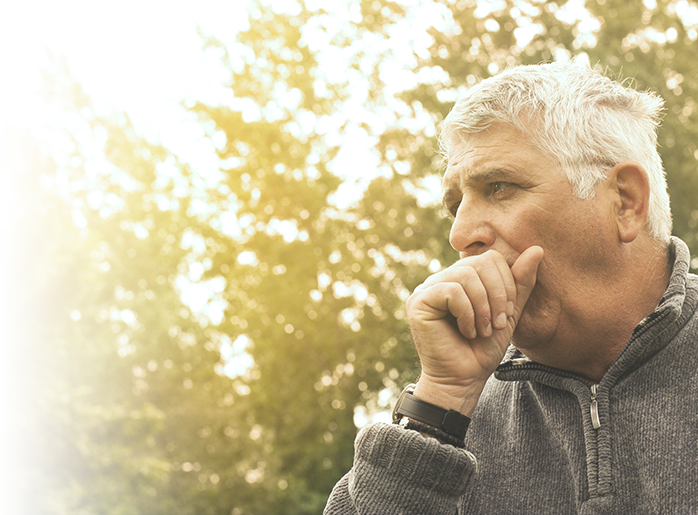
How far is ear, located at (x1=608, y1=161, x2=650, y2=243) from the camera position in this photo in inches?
70.0

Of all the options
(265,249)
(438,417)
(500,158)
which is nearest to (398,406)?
(438,417)

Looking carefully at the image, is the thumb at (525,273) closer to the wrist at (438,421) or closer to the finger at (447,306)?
the finger at (447,306)

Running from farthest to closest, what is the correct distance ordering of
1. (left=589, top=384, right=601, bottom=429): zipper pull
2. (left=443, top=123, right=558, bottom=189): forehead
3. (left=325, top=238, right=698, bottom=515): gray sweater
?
(left=443, top=123, right=558, bottom=189): forehead, (left=589, top=384, right=601, bottom=429): zipper pull, (left=325, top=238, right=698, bottom=515): gray sweater

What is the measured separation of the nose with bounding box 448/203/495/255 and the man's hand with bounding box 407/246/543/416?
0.08 meters

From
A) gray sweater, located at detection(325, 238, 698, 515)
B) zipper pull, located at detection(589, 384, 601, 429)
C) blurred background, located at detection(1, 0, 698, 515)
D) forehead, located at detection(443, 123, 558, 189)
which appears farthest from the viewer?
blurred background, located at detection(1, 0, 698, 515)

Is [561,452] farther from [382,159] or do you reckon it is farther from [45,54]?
[45,54]

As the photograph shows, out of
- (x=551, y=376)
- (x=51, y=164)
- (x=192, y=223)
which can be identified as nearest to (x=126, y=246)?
(x=51, y=164)

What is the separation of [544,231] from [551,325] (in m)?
0.27

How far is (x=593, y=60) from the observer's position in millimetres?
13492

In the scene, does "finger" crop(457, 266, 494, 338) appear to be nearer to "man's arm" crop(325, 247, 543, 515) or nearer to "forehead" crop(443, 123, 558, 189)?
"man's arm" crop(325, 247, 543, 515)

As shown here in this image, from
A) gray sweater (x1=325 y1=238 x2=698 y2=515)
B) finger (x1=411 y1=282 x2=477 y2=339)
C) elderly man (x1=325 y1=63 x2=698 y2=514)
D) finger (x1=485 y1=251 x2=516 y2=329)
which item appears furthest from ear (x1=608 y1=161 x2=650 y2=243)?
finger (x1=411 y1=282 x2=477 y2=339)

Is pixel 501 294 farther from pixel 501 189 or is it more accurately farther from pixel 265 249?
pixel 265 249

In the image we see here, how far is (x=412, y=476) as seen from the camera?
1.59 m

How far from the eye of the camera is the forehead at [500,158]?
177 cm
